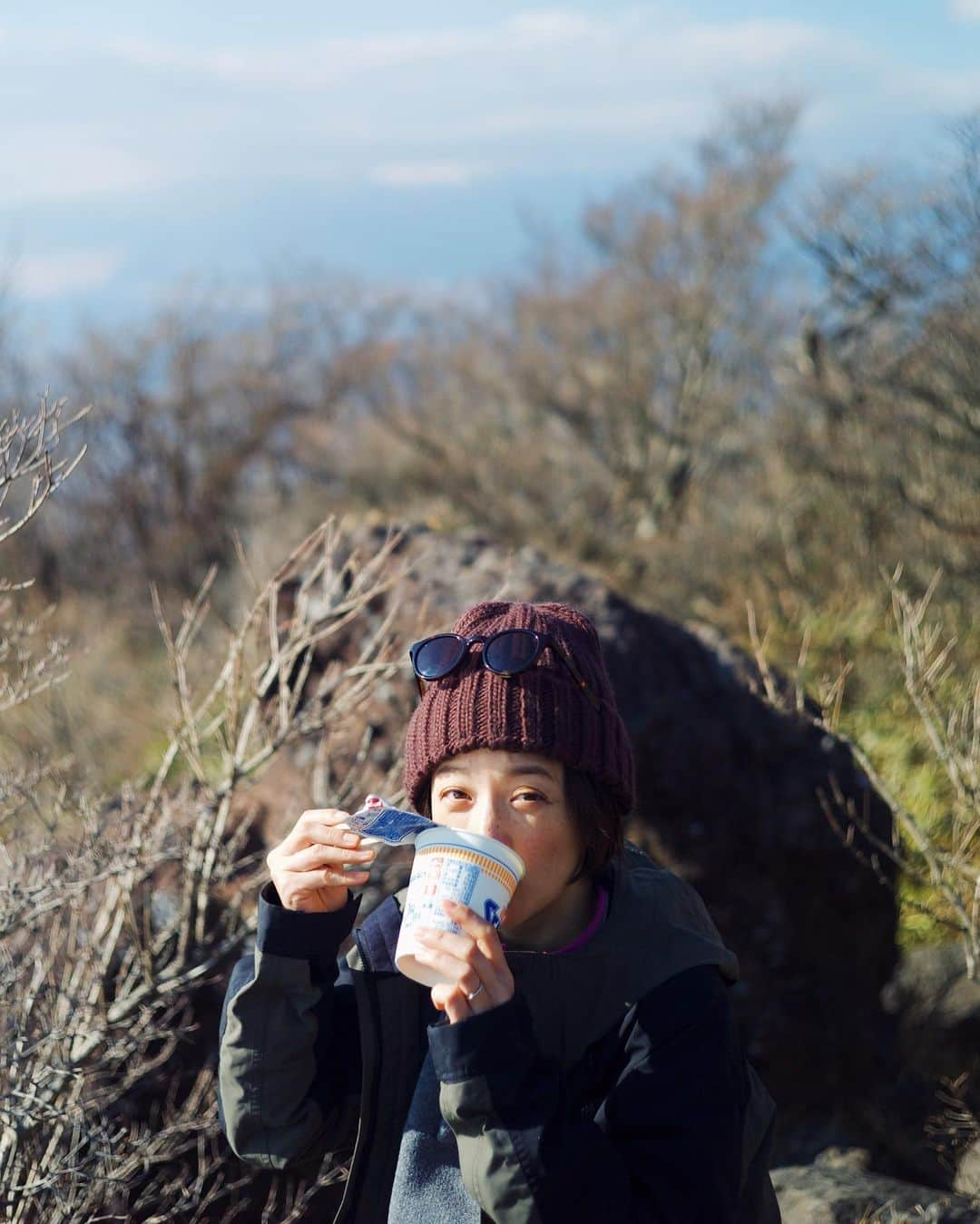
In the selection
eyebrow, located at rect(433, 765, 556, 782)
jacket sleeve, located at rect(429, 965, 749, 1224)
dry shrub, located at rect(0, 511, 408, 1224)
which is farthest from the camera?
dry shrub, located at rect(0, 511, 408, 1224)

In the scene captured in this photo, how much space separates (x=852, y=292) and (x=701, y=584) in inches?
89.2

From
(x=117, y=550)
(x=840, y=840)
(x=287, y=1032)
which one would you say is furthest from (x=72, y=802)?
(x=117, y=550)

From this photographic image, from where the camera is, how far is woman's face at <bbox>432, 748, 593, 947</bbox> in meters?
1.90

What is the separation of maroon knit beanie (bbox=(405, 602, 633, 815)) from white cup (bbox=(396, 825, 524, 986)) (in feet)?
0.66

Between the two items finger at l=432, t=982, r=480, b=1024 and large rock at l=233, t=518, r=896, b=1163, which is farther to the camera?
large rock at l=233, t=518, r=896, b=1163

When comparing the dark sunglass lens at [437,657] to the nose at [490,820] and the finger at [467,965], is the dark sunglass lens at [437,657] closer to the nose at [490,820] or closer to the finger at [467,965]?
the nose at [490,820]

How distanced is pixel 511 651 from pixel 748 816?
2573mm

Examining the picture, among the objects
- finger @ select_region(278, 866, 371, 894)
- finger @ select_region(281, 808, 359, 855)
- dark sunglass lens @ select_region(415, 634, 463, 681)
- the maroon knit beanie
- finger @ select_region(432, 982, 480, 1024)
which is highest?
dark sunglass lens @ select_region(415, 634, 463, 681)

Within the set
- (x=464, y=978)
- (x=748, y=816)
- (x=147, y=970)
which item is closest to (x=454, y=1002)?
(x=464, y=978)

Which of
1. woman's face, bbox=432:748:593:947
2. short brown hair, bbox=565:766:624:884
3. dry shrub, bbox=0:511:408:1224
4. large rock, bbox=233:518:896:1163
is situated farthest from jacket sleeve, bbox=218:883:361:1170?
large rock, bbox=233:518:896:1163

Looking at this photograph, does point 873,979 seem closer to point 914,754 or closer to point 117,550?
Answer: point 914,754

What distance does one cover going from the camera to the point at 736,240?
19.5 metres

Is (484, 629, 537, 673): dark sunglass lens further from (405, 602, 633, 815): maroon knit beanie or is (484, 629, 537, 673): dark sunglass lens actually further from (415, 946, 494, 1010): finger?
(415, 946, 494, 1010): finger

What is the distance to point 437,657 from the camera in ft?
6.66
